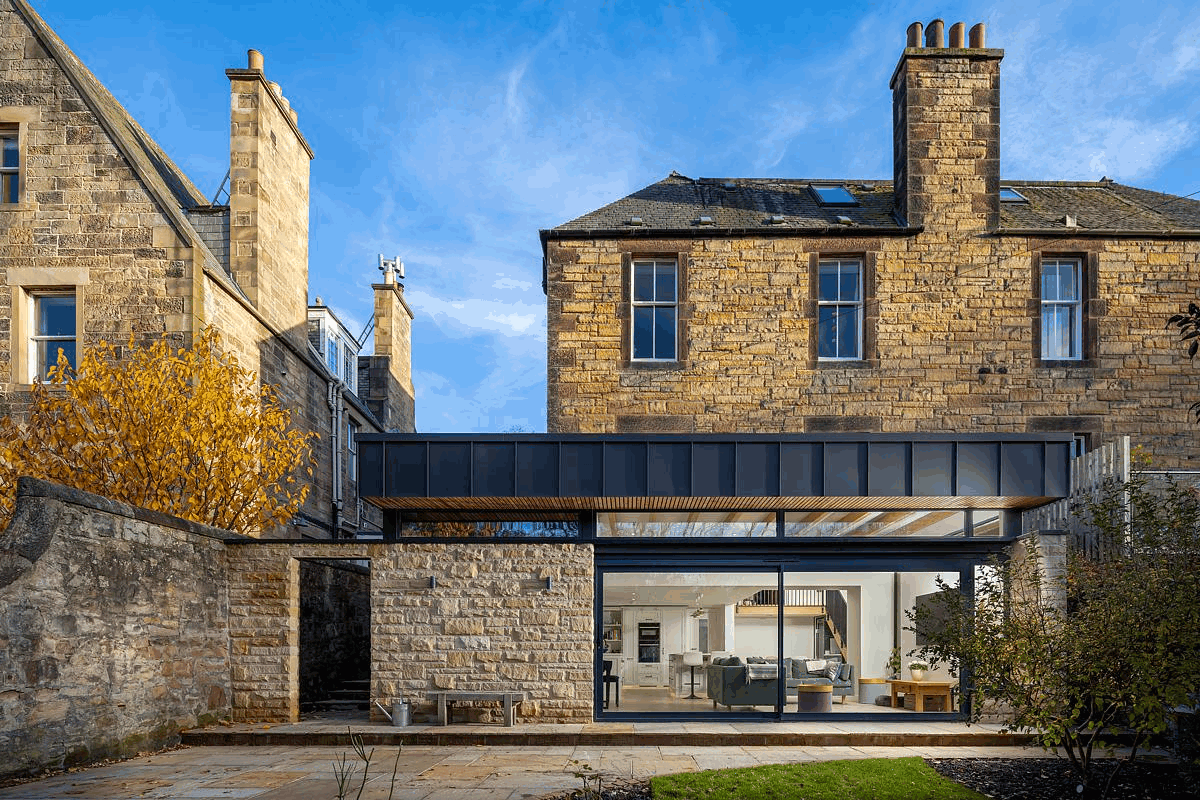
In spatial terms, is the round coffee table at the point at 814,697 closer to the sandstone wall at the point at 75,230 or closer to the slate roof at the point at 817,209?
the slate roof at the point at 817,209

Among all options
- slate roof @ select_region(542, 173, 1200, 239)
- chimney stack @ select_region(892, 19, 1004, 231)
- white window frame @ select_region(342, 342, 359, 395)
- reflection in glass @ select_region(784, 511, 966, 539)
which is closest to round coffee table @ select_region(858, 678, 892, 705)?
reflection in glass @ select_region(784, 511, 966, 539)

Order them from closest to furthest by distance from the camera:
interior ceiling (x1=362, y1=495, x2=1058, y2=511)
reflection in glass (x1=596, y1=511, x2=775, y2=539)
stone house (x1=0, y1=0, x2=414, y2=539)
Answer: interior ceiling (x1=362, y1=495, x2=1058, y2=511), reflection in glass (x1=596, y1=511, x2=775, y2=539), stone house (x1=0, y1=0, x2=414, y2=539)

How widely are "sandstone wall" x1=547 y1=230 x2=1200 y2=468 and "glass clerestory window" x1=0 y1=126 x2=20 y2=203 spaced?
936 centimetres

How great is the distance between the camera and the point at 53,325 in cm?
1622

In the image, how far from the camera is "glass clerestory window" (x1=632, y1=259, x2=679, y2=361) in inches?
693

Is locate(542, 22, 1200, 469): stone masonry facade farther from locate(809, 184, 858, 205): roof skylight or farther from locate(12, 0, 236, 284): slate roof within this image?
locate(12, 0, 236, 284): slate roof

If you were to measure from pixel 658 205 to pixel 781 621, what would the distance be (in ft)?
29.0

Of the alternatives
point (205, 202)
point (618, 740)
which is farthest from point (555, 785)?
point (205, 202)

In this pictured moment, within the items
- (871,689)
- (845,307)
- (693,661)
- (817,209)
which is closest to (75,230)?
(693,661)

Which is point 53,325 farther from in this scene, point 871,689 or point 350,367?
point 871,689

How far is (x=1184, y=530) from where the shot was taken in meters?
8.71

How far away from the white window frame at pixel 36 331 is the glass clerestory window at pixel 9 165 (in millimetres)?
1710

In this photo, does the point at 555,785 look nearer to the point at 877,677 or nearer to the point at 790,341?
the point at 877,677

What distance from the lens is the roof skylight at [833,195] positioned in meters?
18.9
